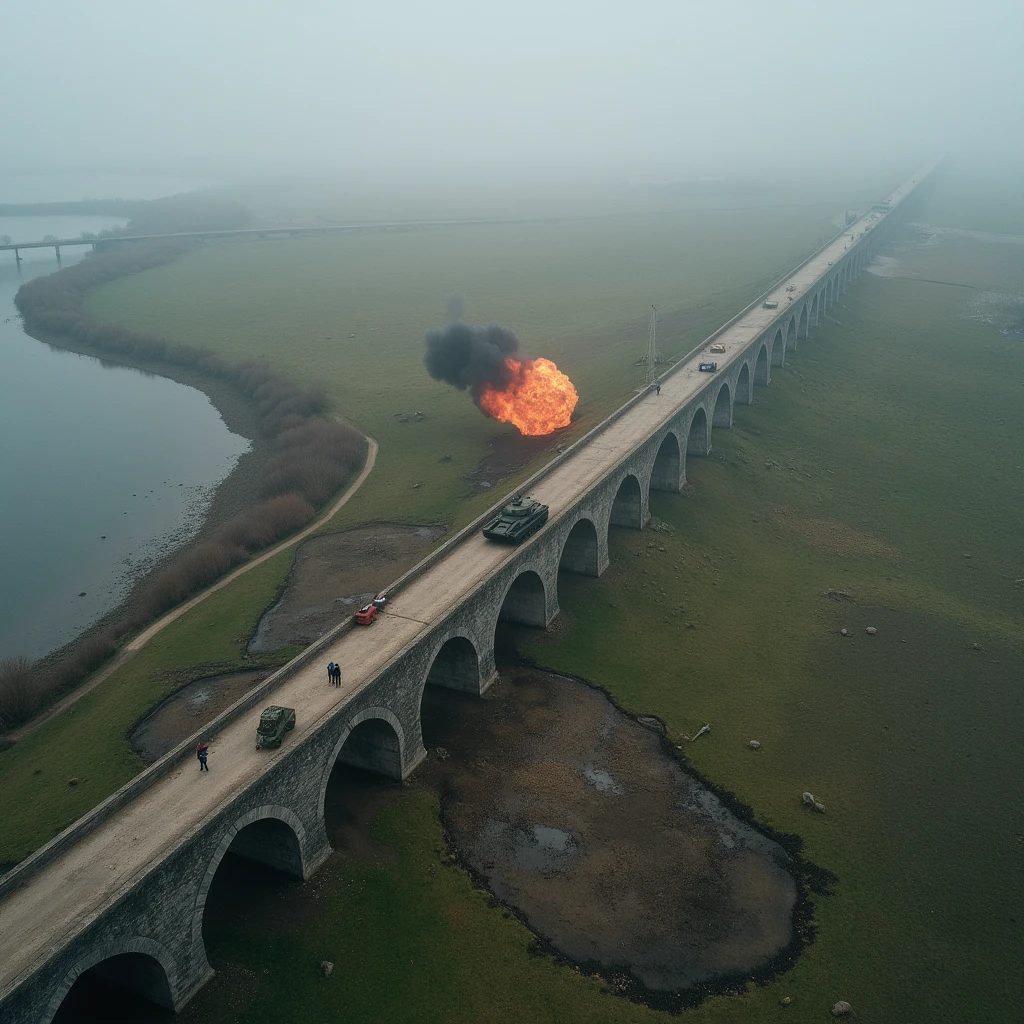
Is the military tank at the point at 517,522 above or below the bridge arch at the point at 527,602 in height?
above

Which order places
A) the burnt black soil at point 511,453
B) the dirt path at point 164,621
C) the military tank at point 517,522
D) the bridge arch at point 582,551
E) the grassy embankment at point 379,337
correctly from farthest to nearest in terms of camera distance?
the burnt black soil at point 511,453, the bridge arch at point 582,551, the military tank at point 517,522, the dirt path at point 164,621, the grassy embankment at point 379,337

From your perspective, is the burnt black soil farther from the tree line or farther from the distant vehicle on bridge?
the distant vehicle on bridge

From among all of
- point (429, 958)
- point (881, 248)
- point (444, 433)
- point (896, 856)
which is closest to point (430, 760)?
point (429, 958)

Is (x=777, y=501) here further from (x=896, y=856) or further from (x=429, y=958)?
(x=429, y=958)

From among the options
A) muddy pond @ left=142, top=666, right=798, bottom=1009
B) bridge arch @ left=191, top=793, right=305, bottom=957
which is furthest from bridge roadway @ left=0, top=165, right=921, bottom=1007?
muddy pond @ left=142, top=666, right=798, bottom=1009

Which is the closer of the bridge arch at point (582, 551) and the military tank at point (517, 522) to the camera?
the military tank at point (517, 522)

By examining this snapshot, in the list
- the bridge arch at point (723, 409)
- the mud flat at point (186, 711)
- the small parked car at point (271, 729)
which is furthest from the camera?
the bridge arch at point (723, 409)

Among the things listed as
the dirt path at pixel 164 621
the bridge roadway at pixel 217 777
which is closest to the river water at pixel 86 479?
the dirt path at pixel 164 621

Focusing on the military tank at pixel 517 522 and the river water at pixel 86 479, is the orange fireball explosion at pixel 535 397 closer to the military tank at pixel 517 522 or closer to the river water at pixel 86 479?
the river water at pixel 86 479
